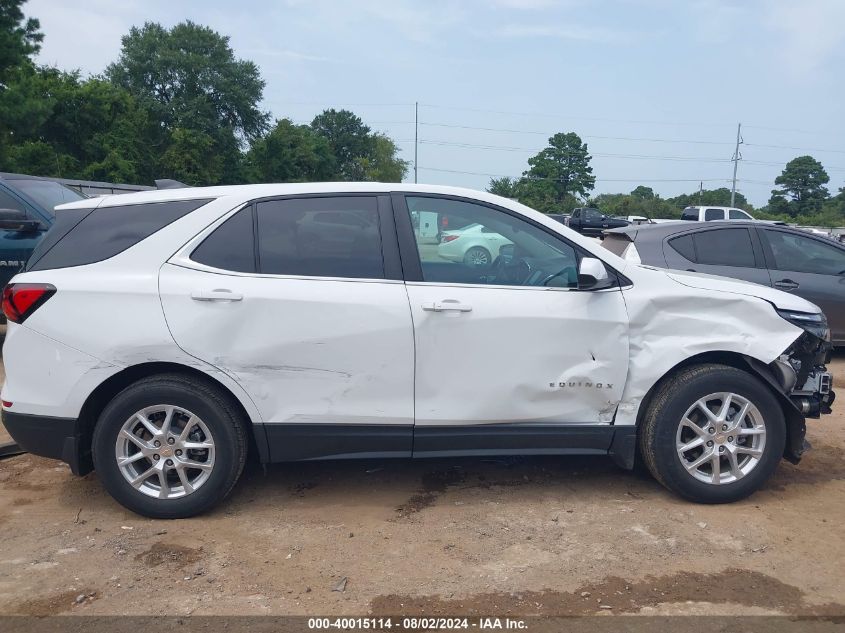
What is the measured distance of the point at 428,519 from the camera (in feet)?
13.4

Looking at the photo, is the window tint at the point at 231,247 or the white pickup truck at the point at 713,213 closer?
the window tint at the point at 231,247

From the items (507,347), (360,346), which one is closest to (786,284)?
(507,347)

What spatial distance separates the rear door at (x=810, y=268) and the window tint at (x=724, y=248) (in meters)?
0.22

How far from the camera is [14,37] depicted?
21.8 meters

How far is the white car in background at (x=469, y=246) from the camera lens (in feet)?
13.7

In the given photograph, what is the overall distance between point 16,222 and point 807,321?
708 cm

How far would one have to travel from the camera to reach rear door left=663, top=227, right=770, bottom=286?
7.74 m

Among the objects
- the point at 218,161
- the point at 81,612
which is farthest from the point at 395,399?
the point at 218,161

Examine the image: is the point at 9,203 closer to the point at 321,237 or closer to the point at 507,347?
the point at 321,237

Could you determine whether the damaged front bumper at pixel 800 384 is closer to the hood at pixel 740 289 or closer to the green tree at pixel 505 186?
the hood at pixel 740 289

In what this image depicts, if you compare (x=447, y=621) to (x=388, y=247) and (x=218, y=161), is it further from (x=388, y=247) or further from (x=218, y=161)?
(x=218, y=161)

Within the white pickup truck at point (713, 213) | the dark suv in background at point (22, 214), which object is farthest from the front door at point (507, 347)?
the white pickup truck at point (713, 213)

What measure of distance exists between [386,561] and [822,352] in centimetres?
284

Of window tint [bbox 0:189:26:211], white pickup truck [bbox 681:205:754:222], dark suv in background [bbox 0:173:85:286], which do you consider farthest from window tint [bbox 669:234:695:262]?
white pickup truck [bbox 681:205:754:222]
